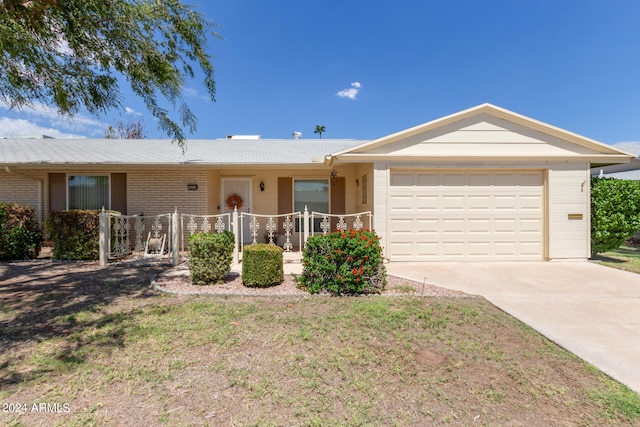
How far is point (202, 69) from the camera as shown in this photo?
7195 mm

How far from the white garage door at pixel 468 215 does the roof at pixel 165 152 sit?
9.96ft


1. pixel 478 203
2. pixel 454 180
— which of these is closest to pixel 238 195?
pixel 454 180

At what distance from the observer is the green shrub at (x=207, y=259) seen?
568 centimetres

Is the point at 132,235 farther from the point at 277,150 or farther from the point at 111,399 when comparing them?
the point at 111,399

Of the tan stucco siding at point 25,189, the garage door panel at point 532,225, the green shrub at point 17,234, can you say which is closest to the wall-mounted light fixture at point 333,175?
the garage door panel at point 532,225

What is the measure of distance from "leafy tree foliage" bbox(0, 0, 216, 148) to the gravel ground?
4330mm

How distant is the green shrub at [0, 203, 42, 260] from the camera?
26.7 ft

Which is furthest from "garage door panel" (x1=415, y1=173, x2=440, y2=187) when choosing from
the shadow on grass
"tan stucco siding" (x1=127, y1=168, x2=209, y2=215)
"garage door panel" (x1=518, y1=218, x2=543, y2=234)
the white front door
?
"tan stucco siding" (x1=127, y1=168, x2=209, y2=215)

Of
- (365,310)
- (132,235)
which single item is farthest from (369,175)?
(132,235)

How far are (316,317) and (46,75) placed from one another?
715cm

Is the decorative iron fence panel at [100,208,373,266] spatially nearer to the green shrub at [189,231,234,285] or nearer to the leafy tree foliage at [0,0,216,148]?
the green shrub at [189,231,234,285]

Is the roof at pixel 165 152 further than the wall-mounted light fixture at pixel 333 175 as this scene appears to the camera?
No

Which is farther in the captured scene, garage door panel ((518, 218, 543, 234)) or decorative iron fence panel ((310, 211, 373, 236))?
garage door panel ((518, 218, 543, 234))

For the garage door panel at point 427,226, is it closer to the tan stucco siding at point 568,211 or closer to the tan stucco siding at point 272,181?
the tan stucco siding at point 568,211
